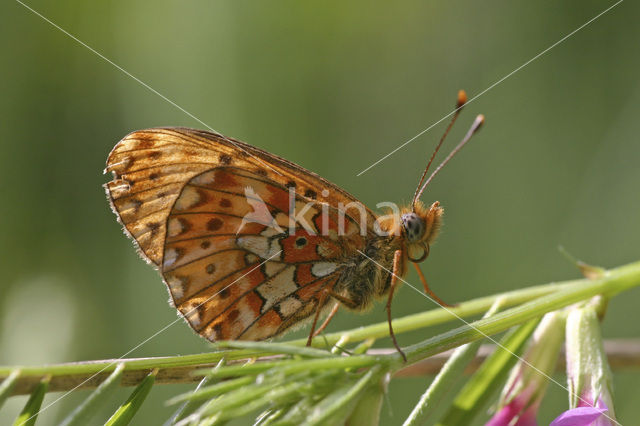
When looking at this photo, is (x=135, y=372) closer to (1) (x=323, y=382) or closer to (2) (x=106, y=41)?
(1) (x=323, y=382)

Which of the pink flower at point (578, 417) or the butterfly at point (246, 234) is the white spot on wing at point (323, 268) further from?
the pink flower at point (578, 417)

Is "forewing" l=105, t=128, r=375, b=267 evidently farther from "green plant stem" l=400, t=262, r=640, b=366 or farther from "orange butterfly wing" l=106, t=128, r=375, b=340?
"green plant stem" l=400, t=262, r=640, b=366

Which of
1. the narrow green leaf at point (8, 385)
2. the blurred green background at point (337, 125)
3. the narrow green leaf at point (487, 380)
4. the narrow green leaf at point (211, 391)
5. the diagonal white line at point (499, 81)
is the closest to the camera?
the narrow green leaf at point (211, 391)

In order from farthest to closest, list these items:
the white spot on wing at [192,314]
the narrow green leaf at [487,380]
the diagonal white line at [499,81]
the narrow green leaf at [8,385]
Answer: the diagonal white line at [499,81] < the white spot on wing at [192,314] < the narrow green leaf at [487,380] < the narrow green leaf at [8,385]

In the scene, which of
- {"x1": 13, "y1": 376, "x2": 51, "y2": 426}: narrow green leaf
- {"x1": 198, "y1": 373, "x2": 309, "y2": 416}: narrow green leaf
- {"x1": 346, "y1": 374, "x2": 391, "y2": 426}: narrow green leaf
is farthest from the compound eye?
{"x1": 13, "y1": 376, "x2": 51, "y2": 426}: narrow green leaf

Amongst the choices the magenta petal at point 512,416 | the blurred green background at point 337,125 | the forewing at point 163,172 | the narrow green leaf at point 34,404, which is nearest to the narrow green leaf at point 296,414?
the narrow green leaf at point 34,404

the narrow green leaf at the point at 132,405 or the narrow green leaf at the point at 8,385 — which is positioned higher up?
the narrow green leaf at the point at 8,385

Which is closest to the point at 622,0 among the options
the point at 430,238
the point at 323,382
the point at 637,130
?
the point at 637,130
